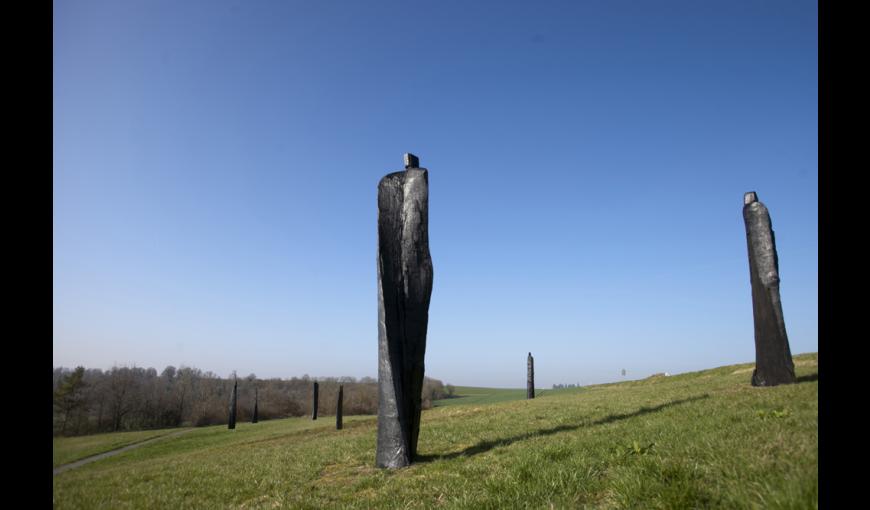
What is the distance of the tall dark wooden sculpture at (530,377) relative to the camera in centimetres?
3035

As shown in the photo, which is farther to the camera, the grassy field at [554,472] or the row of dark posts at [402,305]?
the row of dark posts at [402,305]

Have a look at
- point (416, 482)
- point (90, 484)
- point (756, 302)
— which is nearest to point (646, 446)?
point (416, 482)

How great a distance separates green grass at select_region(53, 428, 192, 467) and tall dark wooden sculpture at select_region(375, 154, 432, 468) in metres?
4.43

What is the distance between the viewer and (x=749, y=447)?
336 centimetres

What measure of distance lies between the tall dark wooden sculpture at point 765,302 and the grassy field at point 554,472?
5.09 meters

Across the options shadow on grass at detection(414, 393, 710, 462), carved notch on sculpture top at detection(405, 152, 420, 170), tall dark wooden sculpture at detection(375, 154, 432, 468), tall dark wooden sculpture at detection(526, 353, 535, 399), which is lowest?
tall dark wooden sculpture at detection(526, 353, 535, 399)

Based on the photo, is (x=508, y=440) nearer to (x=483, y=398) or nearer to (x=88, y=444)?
(x=88, y=444)

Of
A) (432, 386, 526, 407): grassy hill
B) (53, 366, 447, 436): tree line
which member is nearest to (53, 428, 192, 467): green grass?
(53, 366, 447, 436): tree line

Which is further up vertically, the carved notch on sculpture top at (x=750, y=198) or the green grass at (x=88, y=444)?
the carved notch on sculpture top at (x=750, y=198)

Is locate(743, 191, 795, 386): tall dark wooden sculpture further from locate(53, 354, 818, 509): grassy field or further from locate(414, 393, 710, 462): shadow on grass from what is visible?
locate(53, 354, 818, 509): grassy field

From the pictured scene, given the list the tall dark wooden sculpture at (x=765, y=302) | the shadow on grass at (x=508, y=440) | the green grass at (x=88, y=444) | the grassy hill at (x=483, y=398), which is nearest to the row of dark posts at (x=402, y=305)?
the shadow on grass at (x=508, y=440)

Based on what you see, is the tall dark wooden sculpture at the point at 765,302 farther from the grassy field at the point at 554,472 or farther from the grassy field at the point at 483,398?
the grassy field at the point at 483,398

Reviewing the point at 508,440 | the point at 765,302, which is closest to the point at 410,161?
the point at 508,440

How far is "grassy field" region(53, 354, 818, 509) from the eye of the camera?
2684mm
